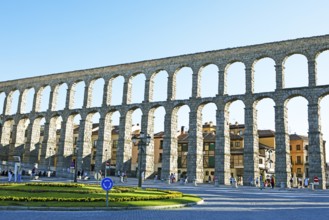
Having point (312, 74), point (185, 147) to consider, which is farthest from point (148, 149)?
point (312, 74)

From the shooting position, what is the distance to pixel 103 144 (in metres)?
63.1

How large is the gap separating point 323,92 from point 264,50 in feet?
34.6

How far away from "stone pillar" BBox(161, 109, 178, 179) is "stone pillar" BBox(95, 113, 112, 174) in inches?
479

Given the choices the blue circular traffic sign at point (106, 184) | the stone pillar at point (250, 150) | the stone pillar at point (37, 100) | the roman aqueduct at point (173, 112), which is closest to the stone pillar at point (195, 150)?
the roman aqueduct at point (173, 112)

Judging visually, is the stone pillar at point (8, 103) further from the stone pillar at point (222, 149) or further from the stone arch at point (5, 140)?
the stone pillar at point (222, 149)

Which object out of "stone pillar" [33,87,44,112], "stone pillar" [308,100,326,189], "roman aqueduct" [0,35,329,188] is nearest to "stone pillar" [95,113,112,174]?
"roman aqueduct" [0,35,329,188]

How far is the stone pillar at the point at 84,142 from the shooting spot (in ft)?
212

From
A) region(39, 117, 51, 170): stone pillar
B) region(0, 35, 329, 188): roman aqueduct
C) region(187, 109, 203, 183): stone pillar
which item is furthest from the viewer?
region(39, 117, 51, 170): stone pillar

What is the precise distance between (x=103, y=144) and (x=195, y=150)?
1791cm

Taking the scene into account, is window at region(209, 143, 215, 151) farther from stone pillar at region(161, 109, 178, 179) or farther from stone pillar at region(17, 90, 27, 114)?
stone pillar at region(17, 90, 27, 114)

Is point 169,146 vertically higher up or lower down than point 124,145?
lower down

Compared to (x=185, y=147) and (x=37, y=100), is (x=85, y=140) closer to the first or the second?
(x=37, y=100)

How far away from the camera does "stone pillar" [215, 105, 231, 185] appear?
51.8 m

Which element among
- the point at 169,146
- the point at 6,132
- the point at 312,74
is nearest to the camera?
the point at 312,74
